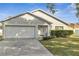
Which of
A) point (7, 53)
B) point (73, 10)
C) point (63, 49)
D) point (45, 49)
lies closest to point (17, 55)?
point (7, 53)

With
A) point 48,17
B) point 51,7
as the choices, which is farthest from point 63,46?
point 51,7

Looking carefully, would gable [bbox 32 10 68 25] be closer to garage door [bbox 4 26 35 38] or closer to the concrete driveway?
garage door [bbox 4 26 35 38]

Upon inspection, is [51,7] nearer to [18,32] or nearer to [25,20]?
[25,20]

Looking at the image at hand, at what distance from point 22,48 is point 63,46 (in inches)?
29.1

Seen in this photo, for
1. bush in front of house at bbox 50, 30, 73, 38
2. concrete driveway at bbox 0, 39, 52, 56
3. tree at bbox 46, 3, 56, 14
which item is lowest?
concrete driveway at bbox 0, 39, 52, 56

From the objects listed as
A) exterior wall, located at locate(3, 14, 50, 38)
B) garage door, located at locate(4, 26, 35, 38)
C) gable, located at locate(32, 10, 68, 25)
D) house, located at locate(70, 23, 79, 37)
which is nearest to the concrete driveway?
garage door, located at locate(4, 26, 35, 38)

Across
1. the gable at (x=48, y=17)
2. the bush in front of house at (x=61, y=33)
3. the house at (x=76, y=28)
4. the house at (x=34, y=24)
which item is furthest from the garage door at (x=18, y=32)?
the house at (x=76, y=28)

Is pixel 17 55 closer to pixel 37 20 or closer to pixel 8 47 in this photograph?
pixel 8 47

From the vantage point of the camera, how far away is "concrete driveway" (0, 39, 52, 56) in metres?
4.56

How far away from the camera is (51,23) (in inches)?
185

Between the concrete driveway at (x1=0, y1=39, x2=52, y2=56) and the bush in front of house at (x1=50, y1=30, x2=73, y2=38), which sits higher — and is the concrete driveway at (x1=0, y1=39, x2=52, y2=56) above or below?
below

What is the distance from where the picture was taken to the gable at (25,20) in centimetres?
466

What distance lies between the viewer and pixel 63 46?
15.4 ft

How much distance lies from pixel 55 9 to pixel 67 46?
70 centimetres
